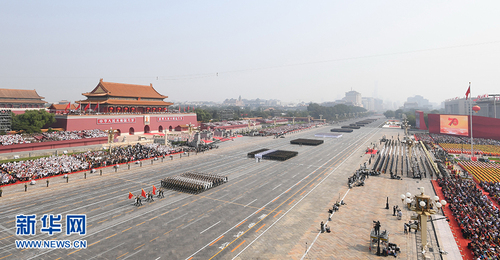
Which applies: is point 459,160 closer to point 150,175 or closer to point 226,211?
point 226,211

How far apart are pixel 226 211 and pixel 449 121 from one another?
79975 millimetres

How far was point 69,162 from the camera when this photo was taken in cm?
3572

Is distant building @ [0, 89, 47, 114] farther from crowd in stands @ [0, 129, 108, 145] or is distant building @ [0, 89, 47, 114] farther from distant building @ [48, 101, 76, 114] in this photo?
crowd in stands @ [0, 129, 108, 145]

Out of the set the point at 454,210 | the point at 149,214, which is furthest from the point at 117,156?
the point at 454,210

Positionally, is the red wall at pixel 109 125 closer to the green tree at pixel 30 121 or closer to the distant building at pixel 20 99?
the green tree at pixel 30 121

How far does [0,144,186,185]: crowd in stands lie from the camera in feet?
100

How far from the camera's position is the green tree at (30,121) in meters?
49.2

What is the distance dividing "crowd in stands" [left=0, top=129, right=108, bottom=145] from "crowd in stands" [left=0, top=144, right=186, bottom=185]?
8739 millimetres

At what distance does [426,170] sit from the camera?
36.9 m

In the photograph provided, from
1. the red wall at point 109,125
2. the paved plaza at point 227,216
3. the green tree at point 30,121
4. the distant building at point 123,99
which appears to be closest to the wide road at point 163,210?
the paved plaza at point 227,216

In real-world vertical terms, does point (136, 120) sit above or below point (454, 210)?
above
